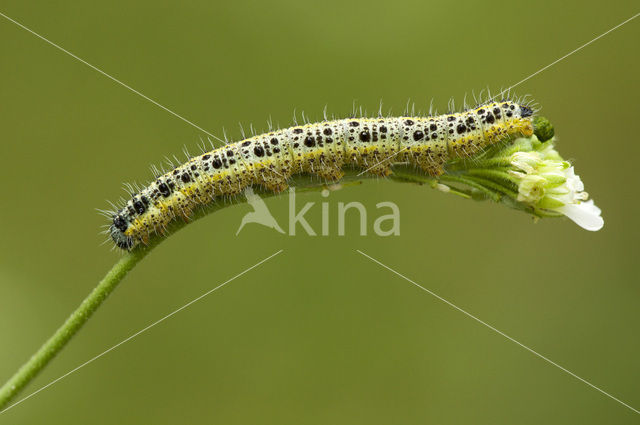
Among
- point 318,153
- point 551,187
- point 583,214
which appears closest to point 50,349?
point 318,153

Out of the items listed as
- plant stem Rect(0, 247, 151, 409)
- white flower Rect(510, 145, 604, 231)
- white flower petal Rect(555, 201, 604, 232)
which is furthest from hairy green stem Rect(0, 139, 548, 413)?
white flower petal Rect(555, 201, 604, 232)

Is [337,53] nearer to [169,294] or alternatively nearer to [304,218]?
[304,218]

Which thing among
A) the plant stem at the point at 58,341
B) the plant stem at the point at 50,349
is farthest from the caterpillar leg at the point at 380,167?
the plant stem at the point at 50,349

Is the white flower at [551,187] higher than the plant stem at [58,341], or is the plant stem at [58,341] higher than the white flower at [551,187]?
the white flower at [551,187]

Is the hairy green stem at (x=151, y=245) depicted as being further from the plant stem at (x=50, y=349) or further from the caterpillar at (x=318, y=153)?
the caterpillar at (x=318, y=153)

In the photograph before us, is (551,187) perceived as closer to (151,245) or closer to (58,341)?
(151,245)

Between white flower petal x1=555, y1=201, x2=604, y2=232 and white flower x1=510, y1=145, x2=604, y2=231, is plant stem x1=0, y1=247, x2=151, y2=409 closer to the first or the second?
white flower x1=510, y1=145, x2=604, y2=231
